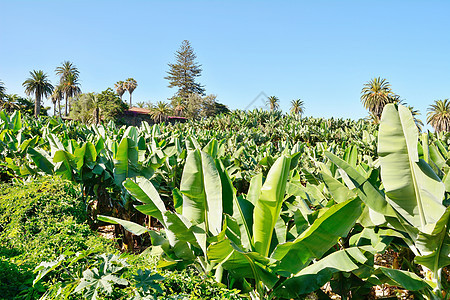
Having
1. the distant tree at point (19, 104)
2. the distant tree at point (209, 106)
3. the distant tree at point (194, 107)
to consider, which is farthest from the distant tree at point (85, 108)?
the distant tree at point (209, 106)

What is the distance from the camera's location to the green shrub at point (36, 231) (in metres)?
2.34

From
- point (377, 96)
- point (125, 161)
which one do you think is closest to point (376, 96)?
point (377, 96)

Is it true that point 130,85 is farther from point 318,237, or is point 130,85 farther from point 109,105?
point 318,237

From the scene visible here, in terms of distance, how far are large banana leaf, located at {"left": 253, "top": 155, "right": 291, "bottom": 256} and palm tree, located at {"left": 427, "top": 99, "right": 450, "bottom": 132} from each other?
188ft

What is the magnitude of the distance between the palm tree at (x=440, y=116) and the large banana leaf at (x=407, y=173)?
5674 cm

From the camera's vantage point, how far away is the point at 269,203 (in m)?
2.27

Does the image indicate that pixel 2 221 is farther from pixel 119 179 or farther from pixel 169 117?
pixel 169 117

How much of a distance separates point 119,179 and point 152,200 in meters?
1.66

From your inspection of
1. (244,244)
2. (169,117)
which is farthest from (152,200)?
(169,117)

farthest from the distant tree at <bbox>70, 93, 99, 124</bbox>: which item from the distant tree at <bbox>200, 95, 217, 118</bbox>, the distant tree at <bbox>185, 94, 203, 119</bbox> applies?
the distant tree at <bbox>200, 95, 217, 118</bbox>

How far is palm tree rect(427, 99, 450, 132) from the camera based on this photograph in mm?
50344

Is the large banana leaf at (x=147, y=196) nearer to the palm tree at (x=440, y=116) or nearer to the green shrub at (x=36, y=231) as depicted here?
the green shrub at (x=36, y=231)

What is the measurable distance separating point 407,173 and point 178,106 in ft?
207

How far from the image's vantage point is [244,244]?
2.61 metres
